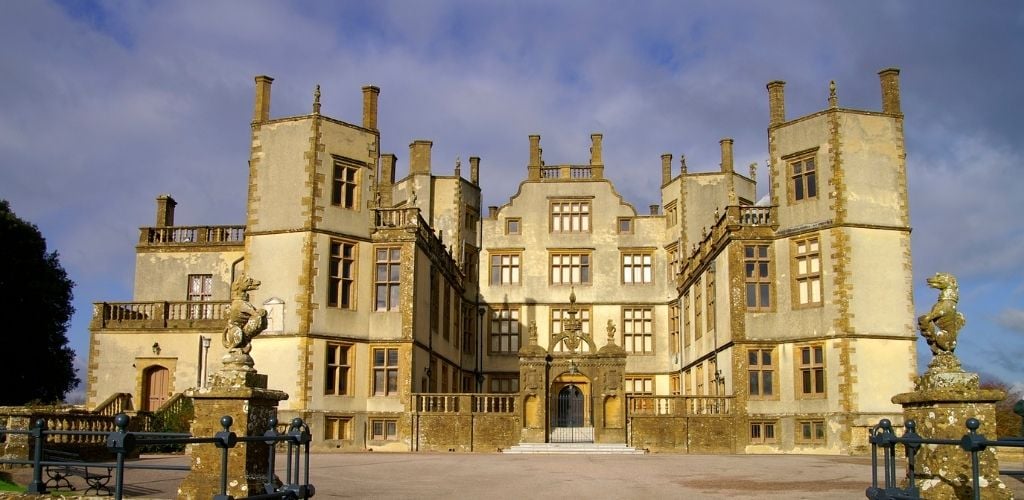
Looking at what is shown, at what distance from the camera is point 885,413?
97.3 ft

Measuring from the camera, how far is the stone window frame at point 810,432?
99.3ft

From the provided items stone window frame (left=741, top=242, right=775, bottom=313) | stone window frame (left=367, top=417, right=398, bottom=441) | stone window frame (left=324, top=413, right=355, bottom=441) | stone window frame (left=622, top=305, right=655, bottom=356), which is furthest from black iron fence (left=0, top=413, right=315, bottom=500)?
stone window frame (left=622, top=305, right=655, bottom=356)

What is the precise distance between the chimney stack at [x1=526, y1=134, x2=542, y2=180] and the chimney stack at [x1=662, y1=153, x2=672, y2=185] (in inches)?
238

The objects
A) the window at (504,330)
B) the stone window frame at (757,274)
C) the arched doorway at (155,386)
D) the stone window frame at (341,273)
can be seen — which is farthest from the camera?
the window at (504,330)

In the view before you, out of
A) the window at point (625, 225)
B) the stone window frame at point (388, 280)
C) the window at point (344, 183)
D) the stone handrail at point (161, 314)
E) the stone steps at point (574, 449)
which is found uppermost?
the window at point (625, 225)

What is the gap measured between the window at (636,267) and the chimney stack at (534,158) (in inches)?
230

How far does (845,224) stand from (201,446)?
24573mm

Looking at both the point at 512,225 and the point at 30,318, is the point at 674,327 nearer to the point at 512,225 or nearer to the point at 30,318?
the point at 512,225

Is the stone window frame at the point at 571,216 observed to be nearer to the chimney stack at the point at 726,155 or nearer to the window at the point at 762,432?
the chimney stack at the point at 726,155

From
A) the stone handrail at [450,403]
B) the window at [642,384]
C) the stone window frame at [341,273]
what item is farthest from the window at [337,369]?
the window at [642,384]

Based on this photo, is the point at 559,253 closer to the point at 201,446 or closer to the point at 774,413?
the point at 774,413

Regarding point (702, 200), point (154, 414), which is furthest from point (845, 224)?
point (154, 414)

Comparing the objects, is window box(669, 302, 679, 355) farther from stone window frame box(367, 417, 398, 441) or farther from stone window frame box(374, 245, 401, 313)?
stone window frame box(367, 417, 398, 441)

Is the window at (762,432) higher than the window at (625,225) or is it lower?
lower
